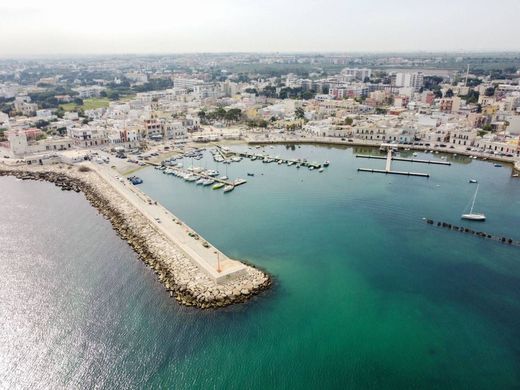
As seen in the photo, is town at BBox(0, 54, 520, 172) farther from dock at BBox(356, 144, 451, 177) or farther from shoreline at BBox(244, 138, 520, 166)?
dock at BBox(356, 144, 451, 177)

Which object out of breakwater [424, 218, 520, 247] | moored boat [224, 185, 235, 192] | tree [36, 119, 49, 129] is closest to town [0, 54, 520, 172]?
tree [36, 119, 49, 129]

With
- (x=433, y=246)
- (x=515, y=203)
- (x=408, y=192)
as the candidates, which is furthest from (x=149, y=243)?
(x=515, y=203)

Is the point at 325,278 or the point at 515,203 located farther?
the point at 515,203

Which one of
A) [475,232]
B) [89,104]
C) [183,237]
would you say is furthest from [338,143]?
[89,104]

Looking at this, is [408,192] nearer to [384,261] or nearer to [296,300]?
[384,261]

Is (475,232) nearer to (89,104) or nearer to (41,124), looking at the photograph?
(41,124)

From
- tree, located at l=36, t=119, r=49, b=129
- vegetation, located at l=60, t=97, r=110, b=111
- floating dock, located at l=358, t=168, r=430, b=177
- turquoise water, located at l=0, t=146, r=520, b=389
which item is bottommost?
turquoise water, located at l=0, t=146, r=520, b=389
